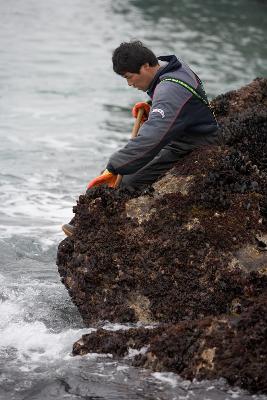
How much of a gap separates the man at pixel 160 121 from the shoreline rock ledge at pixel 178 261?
0.65 ft

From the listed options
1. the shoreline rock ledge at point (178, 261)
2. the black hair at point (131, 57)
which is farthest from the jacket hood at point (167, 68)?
the shoreline rock ledge at point (178, 261)

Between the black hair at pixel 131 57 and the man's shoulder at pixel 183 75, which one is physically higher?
the black hair at pixel 131 57

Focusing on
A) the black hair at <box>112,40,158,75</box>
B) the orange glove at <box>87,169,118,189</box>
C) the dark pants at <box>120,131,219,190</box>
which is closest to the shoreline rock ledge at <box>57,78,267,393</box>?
the dark pants at <box>120,131,219,190</box>

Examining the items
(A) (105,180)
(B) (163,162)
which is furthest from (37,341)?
(B) (163,162)

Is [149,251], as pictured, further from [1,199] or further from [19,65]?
[19,65]

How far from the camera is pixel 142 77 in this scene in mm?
7156

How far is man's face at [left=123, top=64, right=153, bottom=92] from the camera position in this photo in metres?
7.10

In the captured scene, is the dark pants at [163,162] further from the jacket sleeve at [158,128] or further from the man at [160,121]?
the jacket sleeve at [158,128]

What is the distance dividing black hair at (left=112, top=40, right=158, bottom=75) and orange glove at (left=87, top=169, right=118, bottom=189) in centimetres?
101

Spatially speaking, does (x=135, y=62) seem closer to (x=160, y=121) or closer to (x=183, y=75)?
(x=183, y=75)

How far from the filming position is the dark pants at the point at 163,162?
7.28 metres

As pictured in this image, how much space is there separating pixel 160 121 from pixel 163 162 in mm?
637

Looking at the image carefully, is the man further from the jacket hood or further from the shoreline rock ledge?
the shoreline rock ledge

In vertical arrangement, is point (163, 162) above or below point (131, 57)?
below
